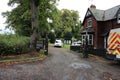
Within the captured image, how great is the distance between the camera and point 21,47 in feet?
53.4

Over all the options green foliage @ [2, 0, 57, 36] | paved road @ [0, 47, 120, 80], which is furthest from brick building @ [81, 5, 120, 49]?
paved road @ [0, 47, 120, 80]

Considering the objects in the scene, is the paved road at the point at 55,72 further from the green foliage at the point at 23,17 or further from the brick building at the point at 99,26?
the green foliage at the point at 23,17

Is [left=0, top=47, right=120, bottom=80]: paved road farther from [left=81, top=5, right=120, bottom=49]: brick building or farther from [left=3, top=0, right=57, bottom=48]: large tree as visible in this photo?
[left=3, top=0, right=57, bottom=48]: large tree

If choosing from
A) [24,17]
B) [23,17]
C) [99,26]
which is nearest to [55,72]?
[99,26]

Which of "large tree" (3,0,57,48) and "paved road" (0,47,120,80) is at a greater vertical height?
"large tree" (3,0,57,48)

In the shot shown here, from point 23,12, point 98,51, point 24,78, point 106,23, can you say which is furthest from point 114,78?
point 23,12

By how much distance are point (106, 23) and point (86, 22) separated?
5.27 m

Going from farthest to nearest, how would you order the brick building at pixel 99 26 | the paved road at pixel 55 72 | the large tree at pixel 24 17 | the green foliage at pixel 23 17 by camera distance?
the green foliage at pixel 23 17
the large tree at pixel 24 17
the brick building at pixel 99 26
the paved road at pixel 55 72

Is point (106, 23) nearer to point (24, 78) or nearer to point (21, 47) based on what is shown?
point (21, 47)

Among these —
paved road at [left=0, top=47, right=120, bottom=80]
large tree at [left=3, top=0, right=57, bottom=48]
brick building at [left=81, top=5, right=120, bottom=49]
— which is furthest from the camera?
large tree at [left=3, top=0, right=57, bottom=48]

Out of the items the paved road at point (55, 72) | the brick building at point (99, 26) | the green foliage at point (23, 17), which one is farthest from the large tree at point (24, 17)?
the paved road at point (55, 72)

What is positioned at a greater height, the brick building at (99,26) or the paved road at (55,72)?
the brick building at (99,26)

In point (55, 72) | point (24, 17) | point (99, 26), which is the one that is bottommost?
point (55, 72)

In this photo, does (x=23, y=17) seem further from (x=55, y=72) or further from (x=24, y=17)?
(x=55, y=72)
